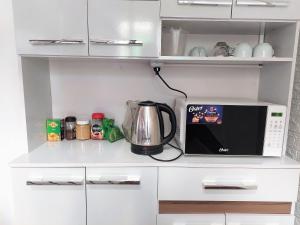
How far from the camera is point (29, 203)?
3.20ft

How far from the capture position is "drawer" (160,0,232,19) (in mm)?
965

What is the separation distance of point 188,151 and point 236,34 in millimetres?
811

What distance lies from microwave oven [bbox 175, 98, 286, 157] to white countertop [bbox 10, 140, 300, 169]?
0.05 meters

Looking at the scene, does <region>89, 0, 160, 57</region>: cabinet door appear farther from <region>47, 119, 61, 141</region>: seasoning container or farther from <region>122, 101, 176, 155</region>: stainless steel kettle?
<region>47, 119, 61, 141</region>: seasoning container

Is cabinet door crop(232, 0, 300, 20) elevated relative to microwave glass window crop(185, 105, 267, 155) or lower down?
elevated

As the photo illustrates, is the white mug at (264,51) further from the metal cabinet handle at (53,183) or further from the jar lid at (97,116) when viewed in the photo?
the metal cabinet handle at (53,183)

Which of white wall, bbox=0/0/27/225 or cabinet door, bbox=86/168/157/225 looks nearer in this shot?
cabinet door, bbox=86/168/157/225

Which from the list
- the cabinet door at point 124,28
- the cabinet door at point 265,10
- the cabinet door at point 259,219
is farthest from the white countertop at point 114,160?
the cabinet door at point 265,10

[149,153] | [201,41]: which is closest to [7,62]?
[149,153]

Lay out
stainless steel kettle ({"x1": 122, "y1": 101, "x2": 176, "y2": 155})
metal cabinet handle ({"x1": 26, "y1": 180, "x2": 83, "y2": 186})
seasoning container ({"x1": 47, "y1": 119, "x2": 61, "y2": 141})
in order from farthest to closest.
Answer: seasoning container ({"x1": 47, "y1": 119, "x2": 61, "y2": 141}) → stainless steel kettle ({"x1": 122, "y1": 101, "x2": 176, "y2": 155}) → metal cabinet handle ({"x1": 26, "y1": 180, "x2": 83, "y2": 186})

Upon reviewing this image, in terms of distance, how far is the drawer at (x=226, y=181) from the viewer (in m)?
0.98

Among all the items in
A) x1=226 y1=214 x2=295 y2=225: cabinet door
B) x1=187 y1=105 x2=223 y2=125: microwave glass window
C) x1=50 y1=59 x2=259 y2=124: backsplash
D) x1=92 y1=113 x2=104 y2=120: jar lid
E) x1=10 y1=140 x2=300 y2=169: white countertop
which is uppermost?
x1=50 y1=59 x2=259 y2=124: backsplash

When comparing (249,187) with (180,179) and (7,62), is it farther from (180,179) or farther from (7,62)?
(7,62)

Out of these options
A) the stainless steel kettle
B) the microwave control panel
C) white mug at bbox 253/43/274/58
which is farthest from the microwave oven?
white mug at bbox 253/43/274/58
